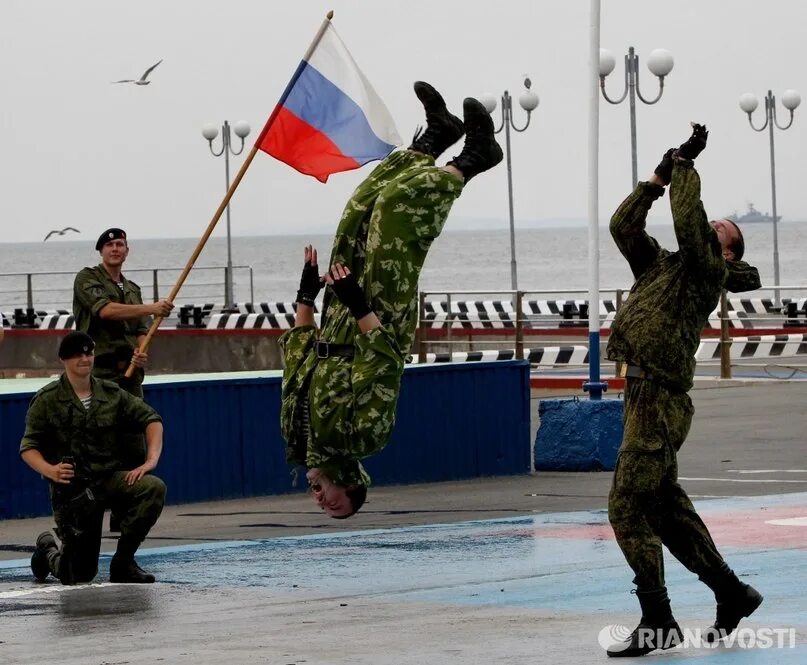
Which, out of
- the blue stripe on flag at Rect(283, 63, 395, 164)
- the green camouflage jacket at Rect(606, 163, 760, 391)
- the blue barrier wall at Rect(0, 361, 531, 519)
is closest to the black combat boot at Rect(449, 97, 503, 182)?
the green camouflage jacket at Rect(606, 163, 760, 391)

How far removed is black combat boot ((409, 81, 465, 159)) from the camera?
25.3 feet

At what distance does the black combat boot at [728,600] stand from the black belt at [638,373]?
2.70ft

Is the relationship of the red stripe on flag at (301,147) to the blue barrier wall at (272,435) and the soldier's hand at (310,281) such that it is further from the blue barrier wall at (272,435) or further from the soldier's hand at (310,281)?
the blue barrier wall at (272,435)

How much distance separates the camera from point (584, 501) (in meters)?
13.9

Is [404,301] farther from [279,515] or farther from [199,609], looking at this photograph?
[279,515]

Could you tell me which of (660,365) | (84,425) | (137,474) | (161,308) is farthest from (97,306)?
(660,365)

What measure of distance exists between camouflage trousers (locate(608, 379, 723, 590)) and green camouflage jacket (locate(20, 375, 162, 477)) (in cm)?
359

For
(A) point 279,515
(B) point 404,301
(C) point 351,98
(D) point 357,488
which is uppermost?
(C) point 351,98

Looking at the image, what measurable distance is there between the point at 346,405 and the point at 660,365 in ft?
4.34

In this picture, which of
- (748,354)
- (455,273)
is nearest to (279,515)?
(748,354)

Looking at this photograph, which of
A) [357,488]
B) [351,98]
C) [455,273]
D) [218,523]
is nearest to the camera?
[357,488]

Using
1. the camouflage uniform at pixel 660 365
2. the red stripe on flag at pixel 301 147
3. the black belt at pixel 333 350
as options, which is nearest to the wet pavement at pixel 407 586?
the camouflage uniform at pixel 660 365

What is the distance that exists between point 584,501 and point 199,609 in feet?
17.9

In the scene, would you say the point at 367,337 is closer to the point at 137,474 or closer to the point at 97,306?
the point at 137,474
